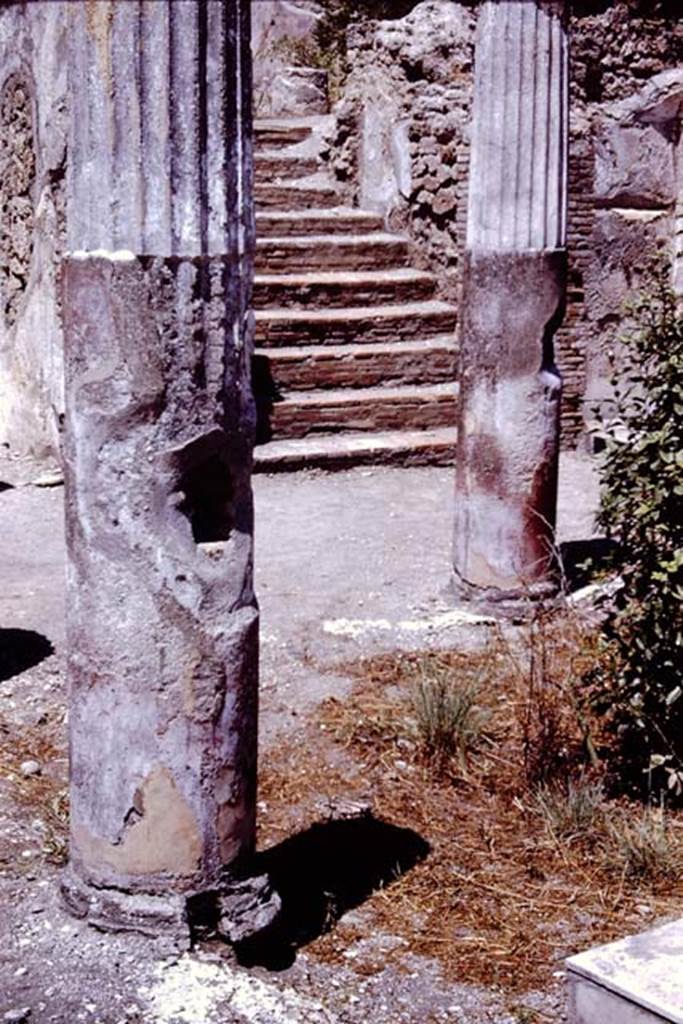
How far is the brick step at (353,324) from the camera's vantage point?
1123cm

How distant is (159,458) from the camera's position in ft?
11.9

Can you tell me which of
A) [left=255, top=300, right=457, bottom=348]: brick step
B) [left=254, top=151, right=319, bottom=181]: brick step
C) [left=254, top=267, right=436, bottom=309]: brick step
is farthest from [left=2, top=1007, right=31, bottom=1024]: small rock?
[left=254, top=151, right=319, bottom=181]: brick step

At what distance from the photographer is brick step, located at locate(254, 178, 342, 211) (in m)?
12.8

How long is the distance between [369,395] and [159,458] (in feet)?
24.5

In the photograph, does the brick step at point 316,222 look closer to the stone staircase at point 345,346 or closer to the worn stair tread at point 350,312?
the stone staircase at point 345,346

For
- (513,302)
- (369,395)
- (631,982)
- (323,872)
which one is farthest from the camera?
(369,395)

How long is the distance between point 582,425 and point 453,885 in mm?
7375

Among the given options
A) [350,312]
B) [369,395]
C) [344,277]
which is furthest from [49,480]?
[344,277]

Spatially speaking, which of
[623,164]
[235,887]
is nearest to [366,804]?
Result: [235,887]

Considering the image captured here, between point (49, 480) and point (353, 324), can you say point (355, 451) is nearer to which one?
point (353, 324)

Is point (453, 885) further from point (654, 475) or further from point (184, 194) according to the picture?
point (184, 194)

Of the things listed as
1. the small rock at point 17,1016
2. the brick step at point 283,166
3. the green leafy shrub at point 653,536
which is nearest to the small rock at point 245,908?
the small rock at point 17,1016

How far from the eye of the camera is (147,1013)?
348 cm

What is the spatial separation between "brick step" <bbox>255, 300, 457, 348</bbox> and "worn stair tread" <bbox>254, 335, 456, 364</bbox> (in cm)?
5
